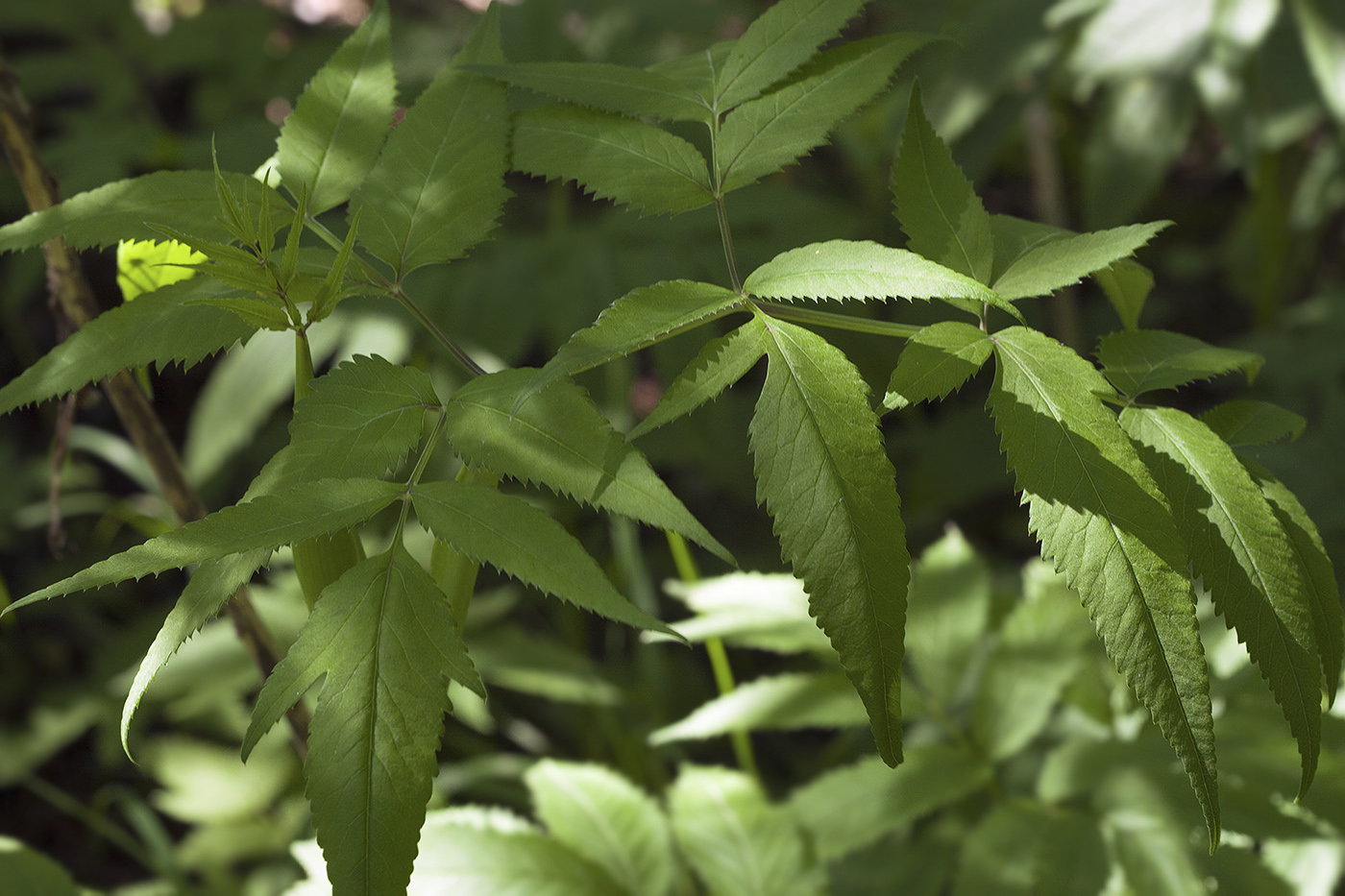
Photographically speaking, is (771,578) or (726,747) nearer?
(771,578)

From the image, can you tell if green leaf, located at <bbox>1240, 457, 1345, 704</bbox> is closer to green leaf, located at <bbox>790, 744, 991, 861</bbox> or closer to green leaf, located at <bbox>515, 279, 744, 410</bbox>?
green leaf, located at <bbox>515, 279, 744, 410</bbox>

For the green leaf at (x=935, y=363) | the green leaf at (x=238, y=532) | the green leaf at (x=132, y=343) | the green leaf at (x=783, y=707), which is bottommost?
the green leaf at (x=783, y=707)

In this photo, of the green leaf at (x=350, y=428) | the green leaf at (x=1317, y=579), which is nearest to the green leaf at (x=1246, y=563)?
the green leaf at (x=1317, y=579)

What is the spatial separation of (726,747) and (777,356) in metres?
1.45

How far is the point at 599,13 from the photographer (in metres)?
1.89

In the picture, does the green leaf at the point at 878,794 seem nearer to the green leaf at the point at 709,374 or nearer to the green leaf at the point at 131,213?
the green leaf at the point at 709,374

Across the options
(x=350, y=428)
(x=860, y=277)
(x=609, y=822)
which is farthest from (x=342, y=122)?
(x=609, y=822)

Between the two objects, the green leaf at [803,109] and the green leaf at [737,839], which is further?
the green leaf at [737,839]

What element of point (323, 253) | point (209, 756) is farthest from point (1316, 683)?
point (209, 756)

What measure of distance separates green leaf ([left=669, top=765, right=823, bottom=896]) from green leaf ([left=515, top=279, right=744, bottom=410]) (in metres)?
0.56

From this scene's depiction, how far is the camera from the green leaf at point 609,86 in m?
0.52

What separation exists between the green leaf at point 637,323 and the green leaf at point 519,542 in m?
0.05

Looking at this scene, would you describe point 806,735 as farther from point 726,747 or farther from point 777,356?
point 777,356

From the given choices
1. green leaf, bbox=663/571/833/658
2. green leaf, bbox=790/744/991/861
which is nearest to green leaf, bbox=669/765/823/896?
green leaf, bbox=790/744/991/861
